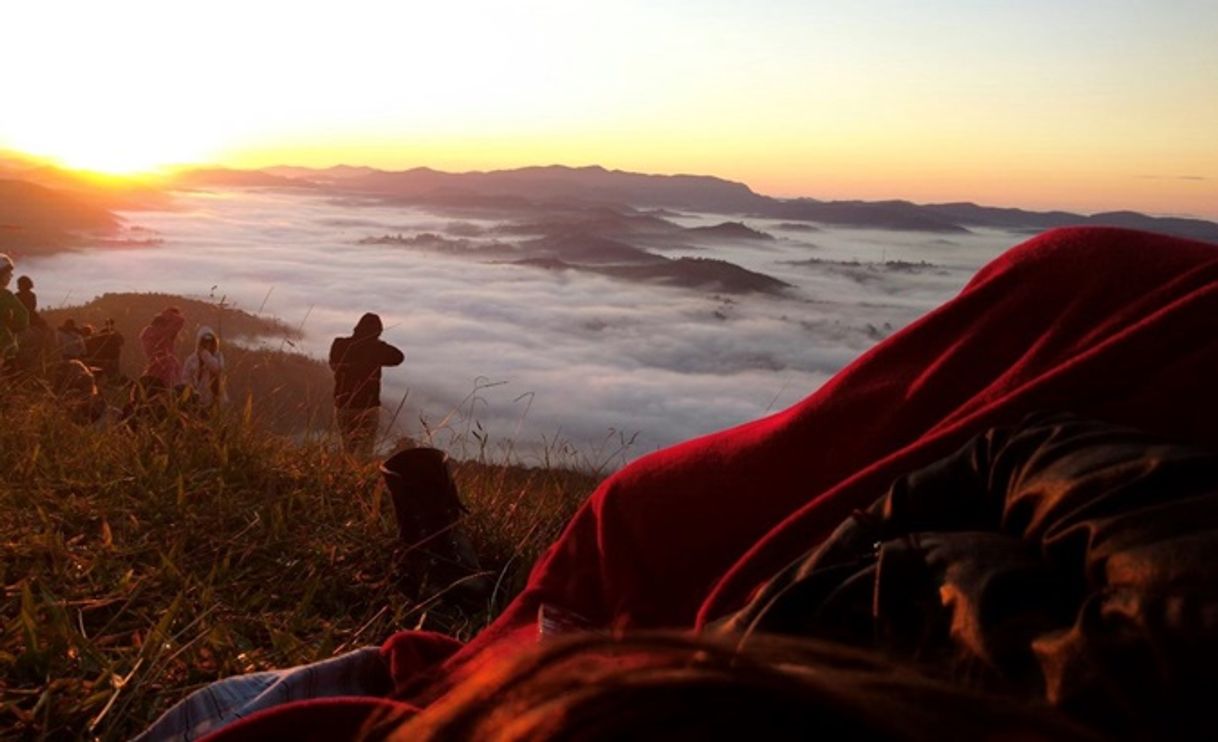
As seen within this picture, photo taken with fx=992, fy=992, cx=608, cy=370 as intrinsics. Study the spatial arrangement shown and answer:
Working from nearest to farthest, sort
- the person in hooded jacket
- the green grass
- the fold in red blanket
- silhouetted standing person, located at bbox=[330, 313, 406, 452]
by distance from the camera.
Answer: the fold in red blanket → the green grass → the person in hooded jacket → silhouetted standing person, located at bbox=[330, 313, 406, 452]

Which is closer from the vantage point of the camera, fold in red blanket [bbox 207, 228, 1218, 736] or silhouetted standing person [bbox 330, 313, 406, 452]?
fold in red blanket [bbox 207, 228, 1218, 736]

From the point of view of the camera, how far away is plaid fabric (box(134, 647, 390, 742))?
168cm

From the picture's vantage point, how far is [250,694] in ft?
5.73

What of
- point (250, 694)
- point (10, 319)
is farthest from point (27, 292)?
point (250, 694)

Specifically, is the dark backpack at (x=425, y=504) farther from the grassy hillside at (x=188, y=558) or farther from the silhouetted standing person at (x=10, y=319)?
the silhouetted standing person at (x=10, y=319)

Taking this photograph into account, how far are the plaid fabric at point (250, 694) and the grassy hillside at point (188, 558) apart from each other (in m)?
0.42

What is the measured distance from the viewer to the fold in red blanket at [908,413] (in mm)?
1266

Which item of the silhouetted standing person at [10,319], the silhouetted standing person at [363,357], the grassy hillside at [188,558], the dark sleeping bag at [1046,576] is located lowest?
the silhouetted standing person at [363,357]

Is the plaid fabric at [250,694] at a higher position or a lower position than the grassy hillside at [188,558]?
higher

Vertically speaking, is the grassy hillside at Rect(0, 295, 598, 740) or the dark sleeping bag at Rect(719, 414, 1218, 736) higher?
the dark sleeping bag at Rect(719, 414, 1218, 736)

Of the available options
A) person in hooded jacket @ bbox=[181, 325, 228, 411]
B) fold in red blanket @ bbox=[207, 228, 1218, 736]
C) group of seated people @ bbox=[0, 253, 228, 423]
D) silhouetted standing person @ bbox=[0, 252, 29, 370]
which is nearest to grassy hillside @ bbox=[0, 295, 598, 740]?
group of seated people @ bbox=[0, 253, 228, 423]

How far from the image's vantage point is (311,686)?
1694mm

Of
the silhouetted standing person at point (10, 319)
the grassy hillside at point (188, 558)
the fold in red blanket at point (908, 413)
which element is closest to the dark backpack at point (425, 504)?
the grassy hillside at point (188, 558)

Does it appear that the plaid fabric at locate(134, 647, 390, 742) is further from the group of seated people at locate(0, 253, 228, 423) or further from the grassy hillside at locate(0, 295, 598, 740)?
the group of seated people at locate(0, 253, 228, 423)
